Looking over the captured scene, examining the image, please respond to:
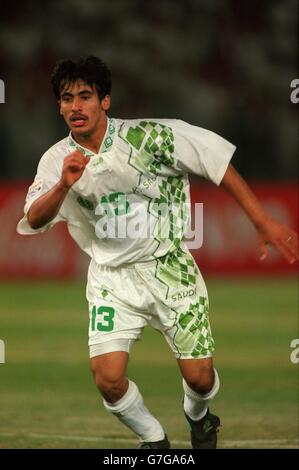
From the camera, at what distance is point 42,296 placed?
1653 centimetres

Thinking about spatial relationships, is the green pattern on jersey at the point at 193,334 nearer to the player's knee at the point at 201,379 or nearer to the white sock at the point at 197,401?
the player's knee at the point at 201,379

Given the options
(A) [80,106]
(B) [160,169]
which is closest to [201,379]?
(B) [160,169]

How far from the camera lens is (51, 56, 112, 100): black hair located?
663 cm

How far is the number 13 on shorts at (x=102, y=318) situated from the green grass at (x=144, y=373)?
1125 millimetres

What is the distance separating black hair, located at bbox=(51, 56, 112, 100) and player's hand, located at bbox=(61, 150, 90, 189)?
0.65m

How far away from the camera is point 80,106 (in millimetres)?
6570

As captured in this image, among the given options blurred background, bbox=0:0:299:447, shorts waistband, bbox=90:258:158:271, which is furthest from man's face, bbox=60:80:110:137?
blurred background, bbox=0:0:299:447

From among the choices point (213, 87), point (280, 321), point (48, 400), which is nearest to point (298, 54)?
point (213, 87)

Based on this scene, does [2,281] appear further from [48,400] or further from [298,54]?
[48,400]

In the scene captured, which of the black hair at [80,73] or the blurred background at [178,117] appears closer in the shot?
the black hair at [80,73]

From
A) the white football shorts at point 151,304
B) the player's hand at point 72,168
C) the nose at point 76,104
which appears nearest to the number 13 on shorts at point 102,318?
the white football shorts at point 151,304

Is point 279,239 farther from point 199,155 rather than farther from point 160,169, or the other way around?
point 160,169

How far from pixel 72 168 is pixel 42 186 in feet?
1.92

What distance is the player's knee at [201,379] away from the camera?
22.8 ft
